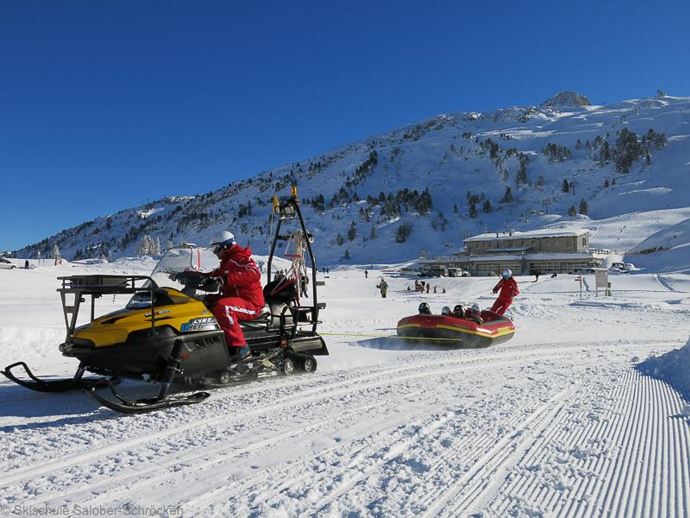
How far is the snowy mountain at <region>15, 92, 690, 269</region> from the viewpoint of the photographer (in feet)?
372

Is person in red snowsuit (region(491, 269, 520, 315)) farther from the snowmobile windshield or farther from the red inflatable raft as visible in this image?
the snowmobile windshield

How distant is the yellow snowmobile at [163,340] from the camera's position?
215 inches

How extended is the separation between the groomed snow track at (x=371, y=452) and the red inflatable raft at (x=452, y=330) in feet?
14.5

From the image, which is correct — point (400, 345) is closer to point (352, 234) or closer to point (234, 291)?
point (234, 291)

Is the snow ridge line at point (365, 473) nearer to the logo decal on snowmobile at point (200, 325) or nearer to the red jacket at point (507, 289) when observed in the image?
the logo decal on snowmobile at point (200, 325)

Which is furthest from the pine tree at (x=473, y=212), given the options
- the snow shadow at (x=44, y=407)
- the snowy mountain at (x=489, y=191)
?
the snow shadow at (x=44, y=407)

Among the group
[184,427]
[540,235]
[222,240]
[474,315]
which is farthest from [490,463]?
[540,235]

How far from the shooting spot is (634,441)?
14.2 ft

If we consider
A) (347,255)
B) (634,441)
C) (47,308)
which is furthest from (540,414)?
(347,255)

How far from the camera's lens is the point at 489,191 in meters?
142

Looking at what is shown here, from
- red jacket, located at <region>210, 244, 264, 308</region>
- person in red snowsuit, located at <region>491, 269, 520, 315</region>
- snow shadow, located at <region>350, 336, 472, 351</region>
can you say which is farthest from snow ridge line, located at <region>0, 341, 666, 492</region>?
person in red snowsuit, located at <region>491, 269, 520, 315</region>

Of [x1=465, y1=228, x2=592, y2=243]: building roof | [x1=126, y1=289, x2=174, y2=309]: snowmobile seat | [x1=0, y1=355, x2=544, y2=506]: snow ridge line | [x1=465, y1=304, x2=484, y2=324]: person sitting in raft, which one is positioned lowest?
[x1=0, y1=355, x2=544, y2=506]: snow ridge line

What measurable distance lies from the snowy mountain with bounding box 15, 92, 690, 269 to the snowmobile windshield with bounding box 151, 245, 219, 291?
84.9m

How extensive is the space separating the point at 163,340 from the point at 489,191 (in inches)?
5638
